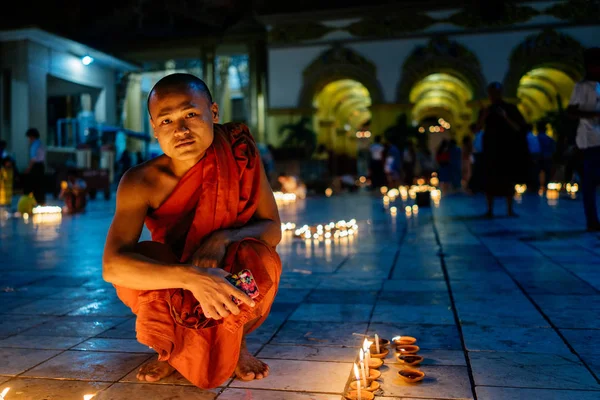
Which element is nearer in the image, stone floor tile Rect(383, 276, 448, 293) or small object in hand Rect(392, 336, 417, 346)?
small object in hand Rect(392, 336, 417, 346)

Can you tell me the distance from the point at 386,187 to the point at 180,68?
58.1 ft

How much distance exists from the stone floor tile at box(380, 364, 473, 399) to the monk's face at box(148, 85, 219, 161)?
119 cm

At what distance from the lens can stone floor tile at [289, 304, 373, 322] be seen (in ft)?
11.2

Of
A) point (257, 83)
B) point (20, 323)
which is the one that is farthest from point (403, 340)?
point (257, 83)

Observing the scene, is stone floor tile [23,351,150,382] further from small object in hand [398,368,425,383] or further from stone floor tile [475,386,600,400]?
stone floor tile [475,386,600,400]

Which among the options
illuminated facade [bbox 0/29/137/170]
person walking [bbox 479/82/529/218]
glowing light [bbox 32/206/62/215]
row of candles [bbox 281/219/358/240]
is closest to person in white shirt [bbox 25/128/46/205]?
glowing light [bbox 32/206/62/215]

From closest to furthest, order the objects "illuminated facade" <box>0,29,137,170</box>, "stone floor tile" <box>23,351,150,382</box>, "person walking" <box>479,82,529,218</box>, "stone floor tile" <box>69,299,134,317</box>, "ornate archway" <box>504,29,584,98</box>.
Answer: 1. "stone floor tile" <box>23,351,150,382</box>
2. "stone floor tile" <box>69,299,134,317</box>
3. "person walking" <box>479,82,529,218</box>
4. "ornate archway" <box>504,29,584,98</box>
5. "illuminated facade" <box>0,29,137,170</box>

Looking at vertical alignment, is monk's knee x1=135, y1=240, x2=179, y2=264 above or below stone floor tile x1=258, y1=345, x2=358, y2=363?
above

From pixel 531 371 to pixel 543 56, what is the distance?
23.0 m

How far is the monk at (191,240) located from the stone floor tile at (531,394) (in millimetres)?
880

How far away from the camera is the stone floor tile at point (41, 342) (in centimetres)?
293

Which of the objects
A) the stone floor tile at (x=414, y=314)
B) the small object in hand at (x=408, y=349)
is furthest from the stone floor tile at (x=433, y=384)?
the stone floor tile at (x=414, y=314)

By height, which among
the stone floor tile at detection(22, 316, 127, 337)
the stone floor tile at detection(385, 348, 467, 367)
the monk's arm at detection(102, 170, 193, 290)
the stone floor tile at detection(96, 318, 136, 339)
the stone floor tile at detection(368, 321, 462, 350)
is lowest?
the stone floor tile at detection(22, 316, 127, 337)

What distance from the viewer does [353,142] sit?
36.4 metres
